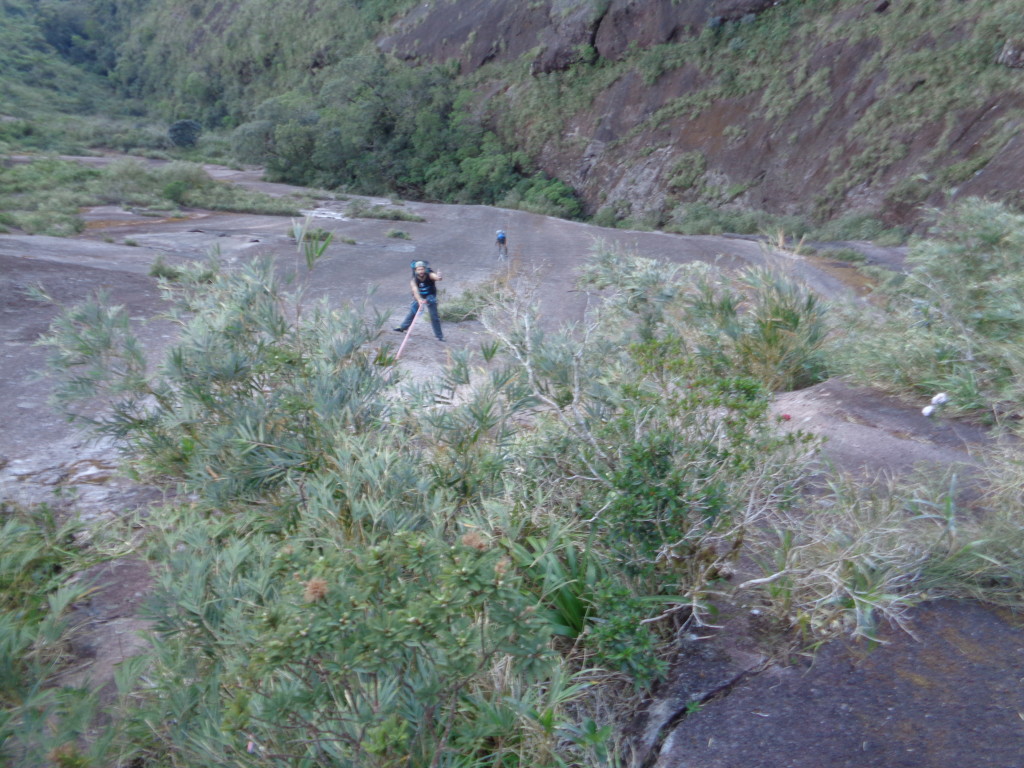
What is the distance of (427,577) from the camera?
2.47 meters

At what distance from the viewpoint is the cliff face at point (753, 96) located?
19891 mm

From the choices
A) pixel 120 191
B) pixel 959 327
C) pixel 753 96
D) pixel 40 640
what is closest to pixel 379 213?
pixel 120 191

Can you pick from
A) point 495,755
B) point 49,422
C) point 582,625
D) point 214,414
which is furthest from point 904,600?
point 49,422

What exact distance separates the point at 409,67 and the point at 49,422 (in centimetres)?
3835

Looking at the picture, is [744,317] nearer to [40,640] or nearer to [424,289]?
[424,289]

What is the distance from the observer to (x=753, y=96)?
27.3m

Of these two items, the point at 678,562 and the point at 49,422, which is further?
the point at 49,422

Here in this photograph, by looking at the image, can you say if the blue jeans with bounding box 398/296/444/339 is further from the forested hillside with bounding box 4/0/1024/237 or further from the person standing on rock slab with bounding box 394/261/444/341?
the forested hillside with bounding box 4/0/1024/237

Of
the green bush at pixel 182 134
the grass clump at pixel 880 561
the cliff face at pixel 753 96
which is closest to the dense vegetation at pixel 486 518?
the grass clump at pixel 880 561

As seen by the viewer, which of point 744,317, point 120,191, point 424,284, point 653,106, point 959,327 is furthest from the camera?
point 653,106

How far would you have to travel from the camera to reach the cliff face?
19.9m

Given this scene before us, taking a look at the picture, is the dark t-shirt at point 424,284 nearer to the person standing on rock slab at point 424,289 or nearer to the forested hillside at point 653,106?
the person standing on rock slab at point 424,289

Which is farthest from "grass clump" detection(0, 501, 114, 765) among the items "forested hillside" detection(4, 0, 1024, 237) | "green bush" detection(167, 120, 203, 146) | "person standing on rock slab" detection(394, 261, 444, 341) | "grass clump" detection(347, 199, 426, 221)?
"green bush" detection(167, 120, 203, 146)

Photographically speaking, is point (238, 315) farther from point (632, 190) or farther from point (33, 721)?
point (632, 190)
